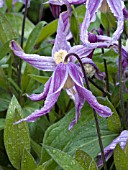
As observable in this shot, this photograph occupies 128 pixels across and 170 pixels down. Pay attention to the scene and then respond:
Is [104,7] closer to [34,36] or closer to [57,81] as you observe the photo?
[57,81]

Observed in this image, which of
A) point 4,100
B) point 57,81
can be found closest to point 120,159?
point 57,81

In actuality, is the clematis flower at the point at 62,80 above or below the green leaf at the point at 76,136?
above

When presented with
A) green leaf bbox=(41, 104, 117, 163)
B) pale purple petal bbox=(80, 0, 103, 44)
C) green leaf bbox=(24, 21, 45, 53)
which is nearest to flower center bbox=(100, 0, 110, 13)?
pale purple petal bbox=(80, 0, 103, 44)

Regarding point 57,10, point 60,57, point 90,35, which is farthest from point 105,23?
point 60,57

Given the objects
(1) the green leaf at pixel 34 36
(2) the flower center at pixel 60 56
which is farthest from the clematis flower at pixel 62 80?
(1) the green leaf at pixel 34 36

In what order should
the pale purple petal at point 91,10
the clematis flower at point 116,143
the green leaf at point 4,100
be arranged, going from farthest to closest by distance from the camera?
1. the green leaf at point 4,100
2. the clematis flower at point 116,143
3. the pale purple petal at point 91,10

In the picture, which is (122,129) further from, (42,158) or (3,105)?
(3,105)

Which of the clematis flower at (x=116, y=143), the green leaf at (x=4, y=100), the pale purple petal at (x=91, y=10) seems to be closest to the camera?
the pale purple petal at (x=91, y=10)

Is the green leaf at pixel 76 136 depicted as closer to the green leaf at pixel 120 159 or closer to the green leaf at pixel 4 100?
the green leaf at pixel 120 159

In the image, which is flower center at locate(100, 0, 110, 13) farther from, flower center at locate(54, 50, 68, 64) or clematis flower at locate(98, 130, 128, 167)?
clematis flower at locate(98, 130, 128, 167)
